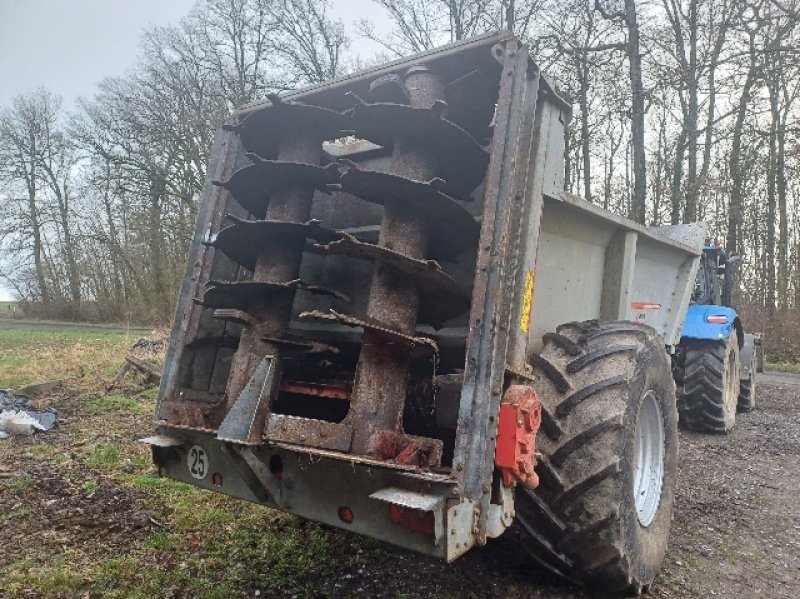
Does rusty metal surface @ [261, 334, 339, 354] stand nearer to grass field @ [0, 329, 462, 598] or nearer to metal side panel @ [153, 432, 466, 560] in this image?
metal side panel @ [153, 432, 466, 560]

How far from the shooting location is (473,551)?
320 cm

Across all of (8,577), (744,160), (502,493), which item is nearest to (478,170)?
(502,493)

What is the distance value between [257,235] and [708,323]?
545 cm

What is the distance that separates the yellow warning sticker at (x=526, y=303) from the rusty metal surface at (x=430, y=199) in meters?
0.33

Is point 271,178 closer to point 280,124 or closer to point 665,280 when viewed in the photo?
point 280,124

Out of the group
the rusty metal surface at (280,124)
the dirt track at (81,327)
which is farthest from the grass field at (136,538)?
the dirt track at (81,327)

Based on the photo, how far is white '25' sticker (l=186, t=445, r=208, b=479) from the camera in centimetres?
267

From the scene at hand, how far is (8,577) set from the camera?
9.09 ft

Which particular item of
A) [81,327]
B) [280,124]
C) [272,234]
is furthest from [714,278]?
[81,327]

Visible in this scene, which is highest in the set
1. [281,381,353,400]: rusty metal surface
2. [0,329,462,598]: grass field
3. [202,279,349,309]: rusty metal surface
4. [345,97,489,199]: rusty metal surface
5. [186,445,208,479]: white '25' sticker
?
[345,97,489,199]: rusty metal surface

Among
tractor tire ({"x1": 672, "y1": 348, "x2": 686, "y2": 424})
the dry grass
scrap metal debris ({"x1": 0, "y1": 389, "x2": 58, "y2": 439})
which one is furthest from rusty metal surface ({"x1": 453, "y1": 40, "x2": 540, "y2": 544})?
the dry grass

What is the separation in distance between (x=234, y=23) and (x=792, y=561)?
63.5 ft

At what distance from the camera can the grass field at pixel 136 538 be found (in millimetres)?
2809

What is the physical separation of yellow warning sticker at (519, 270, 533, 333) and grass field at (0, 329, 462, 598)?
1312 millimetres
